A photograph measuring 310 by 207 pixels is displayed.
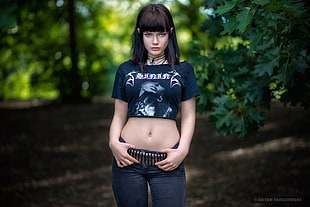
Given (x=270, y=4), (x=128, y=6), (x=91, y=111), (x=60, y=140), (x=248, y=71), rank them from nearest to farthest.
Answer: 1. (x=270, y=4)
2. (x=248, y=71)
3. (x=60, y=140)
4. (x=91, y=111)
5. (x=128, y=6)

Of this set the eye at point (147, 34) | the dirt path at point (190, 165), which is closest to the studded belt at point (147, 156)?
the eye at point (147, 34)

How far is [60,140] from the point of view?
Result: 26.6 feet

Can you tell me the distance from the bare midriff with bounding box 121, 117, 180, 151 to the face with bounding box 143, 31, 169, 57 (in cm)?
43

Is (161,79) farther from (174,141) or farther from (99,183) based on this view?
(99,183)

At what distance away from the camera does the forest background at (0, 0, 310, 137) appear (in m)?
2.74

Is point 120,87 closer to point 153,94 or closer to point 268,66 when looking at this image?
point 153,94

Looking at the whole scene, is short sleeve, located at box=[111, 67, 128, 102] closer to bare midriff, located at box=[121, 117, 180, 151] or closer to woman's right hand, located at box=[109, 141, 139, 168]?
bare midriff, located at box=[121, 117, 180, 151]

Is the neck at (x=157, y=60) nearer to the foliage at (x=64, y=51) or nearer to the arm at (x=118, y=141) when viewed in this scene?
the arm at (x=118, y=141)

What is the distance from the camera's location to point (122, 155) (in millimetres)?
2283

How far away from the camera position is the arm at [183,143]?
225 centimetres

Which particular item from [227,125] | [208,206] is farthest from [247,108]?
[208,206]

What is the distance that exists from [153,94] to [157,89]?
40mm

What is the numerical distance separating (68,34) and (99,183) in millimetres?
8174

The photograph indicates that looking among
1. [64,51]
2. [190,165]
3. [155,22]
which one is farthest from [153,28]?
[64,51]
